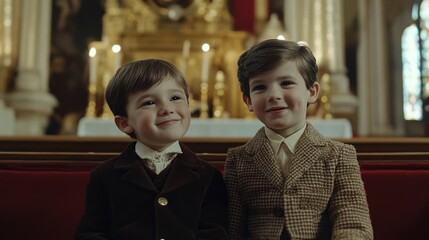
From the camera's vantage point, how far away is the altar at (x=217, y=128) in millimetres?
4520

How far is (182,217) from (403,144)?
1.22 metres

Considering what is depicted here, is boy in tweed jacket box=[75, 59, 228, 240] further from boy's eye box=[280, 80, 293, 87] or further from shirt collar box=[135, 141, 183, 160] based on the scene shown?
boy's eye box=[280, 80, 293, 87]

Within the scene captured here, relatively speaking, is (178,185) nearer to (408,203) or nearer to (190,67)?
(408,203)

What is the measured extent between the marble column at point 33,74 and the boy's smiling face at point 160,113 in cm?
640

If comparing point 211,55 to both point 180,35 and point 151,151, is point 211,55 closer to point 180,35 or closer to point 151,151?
point 180,35

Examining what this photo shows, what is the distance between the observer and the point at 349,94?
8344 millimetres

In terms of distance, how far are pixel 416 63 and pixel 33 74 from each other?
21.0 feet

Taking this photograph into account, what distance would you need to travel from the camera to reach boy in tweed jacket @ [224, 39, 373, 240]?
5.67ft

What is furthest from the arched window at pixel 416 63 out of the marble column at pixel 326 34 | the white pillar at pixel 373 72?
the marble column at pixel 326 34

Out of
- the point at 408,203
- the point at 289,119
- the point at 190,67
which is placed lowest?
the point at 408,203

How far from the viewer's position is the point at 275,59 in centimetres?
174

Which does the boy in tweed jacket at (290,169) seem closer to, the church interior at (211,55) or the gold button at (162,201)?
the gold button at (162,201)

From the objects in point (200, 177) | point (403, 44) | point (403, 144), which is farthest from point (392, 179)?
point (403, 44)

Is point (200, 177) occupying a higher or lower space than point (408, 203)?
higher
